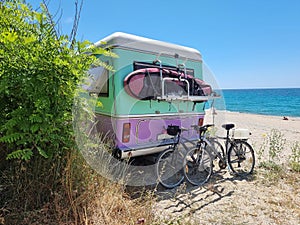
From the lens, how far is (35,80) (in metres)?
2.13

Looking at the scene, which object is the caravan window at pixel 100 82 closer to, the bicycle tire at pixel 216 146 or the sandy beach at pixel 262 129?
the bicycle tire at pixel 216 146

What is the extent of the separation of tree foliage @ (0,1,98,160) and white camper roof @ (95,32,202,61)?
1111 millimetres

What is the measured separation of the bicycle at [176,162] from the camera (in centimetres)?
412

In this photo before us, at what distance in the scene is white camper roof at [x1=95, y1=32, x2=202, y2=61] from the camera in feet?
12.7

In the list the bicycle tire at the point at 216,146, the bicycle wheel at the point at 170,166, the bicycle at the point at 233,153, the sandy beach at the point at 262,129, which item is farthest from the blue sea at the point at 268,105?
the bicycle wheel at the point at 170,166

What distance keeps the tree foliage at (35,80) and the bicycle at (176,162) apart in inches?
83.6

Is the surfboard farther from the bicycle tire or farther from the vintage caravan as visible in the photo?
the bicycle tire

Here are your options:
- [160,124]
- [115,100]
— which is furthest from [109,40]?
[160,124]

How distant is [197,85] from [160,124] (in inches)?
49.6

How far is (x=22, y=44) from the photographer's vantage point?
209 cm

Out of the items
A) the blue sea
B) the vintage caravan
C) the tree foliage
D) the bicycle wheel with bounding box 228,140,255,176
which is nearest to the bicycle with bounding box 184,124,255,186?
the bicycle wheel with bounding box 228,140,255,176

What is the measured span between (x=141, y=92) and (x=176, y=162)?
5.06 feet

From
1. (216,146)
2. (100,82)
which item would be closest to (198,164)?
(216,146)

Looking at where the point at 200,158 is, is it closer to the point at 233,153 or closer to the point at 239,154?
the point at 233,153
